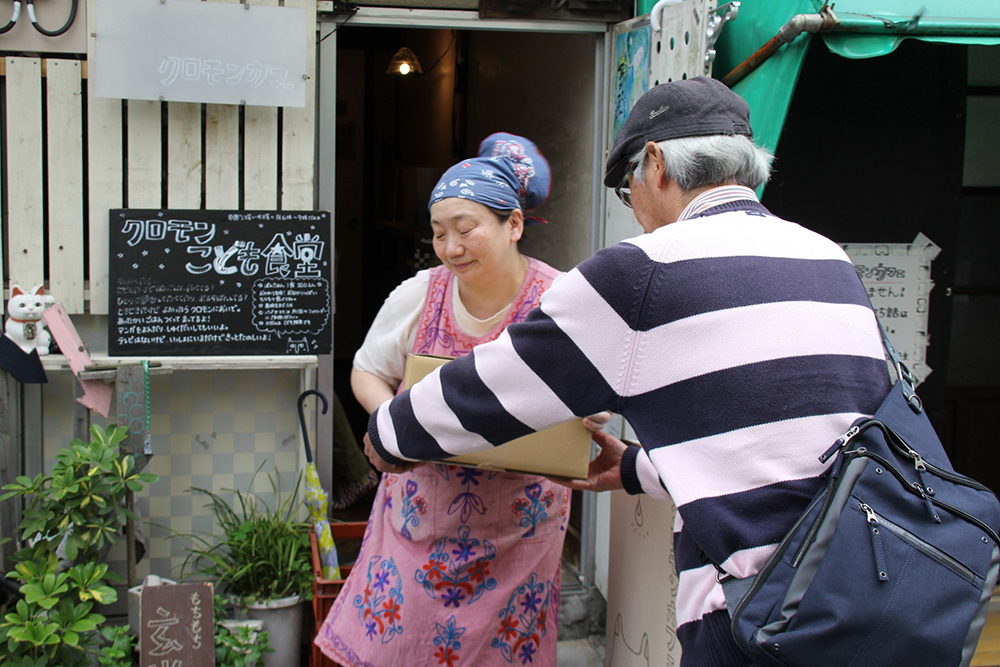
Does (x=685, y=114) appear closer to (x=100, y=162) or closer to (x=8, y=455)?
(x=100, y=162)

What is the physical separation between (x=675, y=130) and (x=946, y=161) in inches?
112

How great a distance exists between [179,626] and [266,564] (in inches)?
20.7

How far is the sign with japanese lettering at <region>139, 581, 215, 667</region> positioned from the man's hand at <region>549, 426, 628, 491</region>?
5.12ft

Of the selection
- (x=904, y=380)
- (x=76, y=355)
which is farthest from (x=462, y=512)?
(x=76, y=355)

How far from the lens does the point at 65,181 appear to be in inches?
142

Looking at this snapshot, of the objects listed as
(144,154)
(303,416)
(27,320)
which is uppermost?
(144,154)

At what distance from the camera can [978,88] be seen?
15.5 ft

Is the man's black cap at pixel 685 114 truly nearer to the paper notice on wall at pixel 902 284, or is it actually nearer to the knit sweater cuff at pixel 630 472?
the knit sweater cuff at pixel 630 472

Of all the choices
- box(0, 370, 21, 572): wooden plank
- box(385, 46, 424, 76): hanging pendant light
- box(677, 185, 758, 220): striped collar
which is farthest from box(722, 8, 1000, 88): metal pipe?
box(385, 46, 424, 76): hanging pendant light

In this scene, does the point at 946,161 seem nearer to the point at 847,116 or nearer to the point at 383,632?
the point at 847,116

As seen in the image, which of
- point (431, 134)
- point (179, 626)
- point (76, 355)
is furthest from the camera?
point (431, 134)

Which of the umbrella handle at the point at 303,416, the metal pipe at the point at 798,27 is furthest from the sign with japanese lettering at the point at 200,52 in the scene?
the metal pipe at the point at 798,27

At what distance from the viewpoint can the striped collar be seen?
1683 millimetres

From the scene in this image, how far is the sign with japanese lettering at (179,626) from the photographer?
315cm
